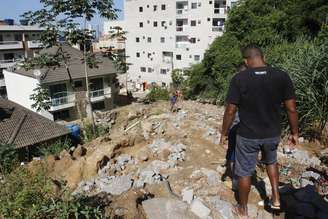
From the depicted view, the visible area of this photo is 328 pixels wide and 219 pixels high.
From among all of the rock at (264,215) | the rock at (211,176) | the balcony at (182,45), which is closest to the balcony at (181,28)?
the balcony at (182,45)

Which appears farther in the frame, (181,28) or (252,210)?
(181,28)

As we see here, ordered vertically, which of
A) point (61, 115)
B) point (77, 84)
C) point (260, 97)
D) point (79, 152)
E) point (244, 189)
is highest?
point (260, 97)

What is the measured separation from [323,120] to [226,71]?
7098 millimetres

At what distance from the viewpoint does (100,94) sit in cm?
2195

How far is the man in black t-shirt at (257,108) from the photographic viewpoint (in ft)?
8.32

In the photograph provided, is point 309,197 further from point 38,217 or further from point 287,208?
point 38,217

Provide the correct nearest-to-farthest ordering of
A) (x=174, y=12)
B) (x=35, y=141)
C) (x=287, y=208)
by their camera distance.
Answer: (x=287, y=208) → (x=35, y=141) → (x=174, y=12)

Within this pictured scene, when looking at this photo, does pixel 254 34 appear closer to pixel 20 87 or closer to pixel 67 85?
pixel 67 85

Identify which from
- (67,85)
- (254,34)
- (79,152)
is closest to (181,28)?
(67,85)

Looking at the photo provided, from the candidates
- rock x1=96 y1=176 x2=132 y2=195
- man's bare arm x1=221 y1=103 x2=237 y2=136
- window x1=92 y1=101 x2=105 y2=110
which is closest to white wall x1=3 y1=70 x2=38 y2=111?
window x1=92 y1=101 x2=105 y2=110

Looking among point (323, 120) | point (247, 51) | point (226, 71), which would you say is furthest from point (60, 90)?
point (247, 51)

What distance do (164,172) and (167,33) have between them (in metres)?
27.2

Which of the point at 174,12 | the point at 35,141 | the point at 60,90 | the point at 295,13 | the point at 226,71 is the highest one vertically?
the point at 174,12

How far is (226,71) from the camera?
12328 mm
